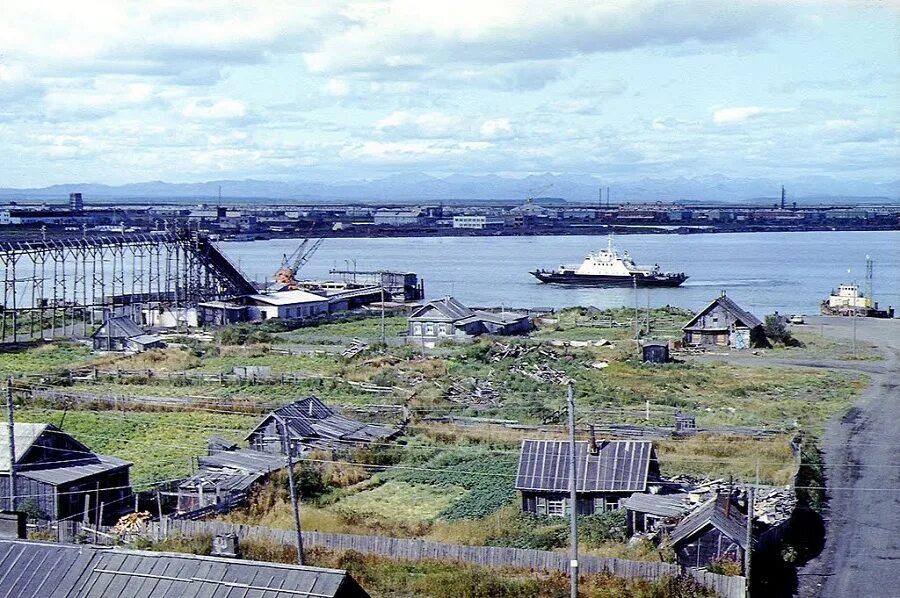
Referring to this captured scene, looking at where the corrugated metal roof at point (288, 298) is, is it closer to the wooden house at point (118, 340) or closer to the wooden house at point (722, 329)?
the wooden house at point (118, 340)

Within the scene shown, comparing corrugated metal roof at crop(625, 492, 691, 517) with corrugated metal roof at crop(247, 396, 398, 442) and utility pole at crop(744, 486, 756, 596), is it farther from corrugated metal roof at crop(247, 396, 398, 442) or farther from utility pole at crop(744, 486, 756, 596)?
corrugated metal roof at crop(247, 396, 398, 442)

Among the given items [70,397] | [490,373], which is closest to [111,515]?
[70,397]

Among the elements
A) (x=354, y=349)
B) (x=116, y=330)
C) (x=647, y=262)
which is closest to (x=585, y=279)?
(x=647, y=262)

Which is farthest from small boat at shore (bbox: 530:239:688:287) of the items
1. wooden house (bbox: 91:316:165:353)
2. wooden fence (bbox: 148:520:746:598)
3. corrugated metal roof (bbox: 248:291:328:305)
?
wooden fence (bbox: 148:520:746:598)

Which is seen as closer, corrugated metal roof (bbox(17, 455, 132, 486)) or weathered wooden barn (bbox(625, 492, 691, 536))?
weathered wooden barn (bbox(625, 492, 691, 536))

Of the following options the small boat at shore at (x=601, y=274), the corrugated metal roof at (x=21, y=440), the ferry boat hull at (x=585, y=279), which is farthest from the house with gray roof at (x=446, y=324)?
the small boat at shore at (x=601, y=274)

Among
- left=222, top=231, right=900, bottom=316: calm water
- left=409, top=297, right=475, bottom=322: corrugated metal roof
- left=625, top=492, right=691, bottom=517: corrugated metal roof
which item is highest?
left=409, top=297, right=475, bottom=322: corrugated metal roof
